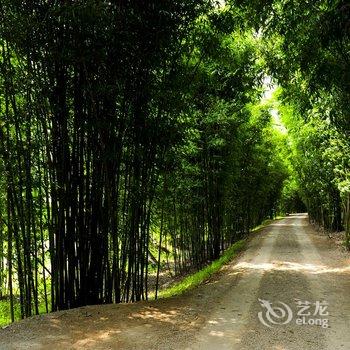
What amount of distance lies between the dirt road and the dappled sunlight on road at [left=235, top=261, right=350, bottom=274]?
104 cm

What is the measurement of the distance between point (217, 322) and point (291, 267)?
4477 mm

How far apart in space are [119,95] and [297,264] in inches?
227

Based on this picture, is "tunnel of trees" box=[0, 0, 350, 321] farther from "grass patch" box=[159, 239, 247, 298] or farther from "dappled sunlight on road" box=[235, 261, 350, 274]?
"dappled sunlight on road" box=[235, 261, 350, 274]

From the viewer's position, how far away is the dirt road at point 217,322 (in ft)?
13.5

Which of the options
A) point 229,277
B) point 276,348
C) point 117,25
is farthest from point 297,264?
point 117,25

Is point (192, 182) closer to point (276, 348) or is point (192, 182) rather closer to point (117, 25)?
point (117, 25)

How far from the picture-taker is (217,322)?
15.9ft

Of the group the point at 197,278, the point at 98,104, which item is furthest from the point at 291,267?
the point at 98,104

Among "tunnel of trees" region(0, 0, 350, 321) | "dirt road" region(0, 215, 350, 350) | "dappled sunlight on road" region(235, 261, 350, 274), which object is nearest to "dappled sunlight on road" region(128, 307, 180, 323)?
"dirt road" region(0, 215, 350, 350)

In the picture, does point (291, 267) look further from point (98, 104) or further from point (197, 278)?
point (98, 104)

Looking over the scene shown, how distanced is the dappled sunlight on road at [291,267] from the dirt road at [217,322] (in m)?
1.04

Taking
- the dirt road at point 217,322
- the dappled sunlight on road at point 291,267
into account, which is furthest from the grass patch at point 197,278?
the dirt road at point 217,322

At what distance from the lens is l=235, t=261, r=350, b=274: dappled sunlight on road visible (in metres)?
8.45

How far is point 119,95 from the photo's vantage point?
19.2 feet
